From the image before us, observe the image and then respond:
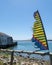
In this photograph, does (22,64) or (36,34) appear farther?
(22,64)

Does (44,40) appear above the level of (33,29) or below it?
below

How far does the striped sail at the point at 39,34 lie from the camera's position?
4957mm

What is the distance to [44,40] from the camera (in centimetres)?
495

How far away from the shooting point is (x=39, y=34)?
5.00 m

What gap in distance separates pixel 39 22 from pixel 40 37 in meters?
0.43

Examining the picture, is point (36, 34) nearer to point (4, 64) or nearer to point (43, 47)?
point (43, 47)

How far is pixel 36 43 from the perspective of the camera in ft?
16.8

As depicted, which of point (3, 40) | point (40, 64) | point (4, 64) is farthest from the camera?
point (3, 40)

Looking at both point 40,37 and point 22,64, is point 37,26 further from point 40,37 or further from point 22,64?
point 22,64

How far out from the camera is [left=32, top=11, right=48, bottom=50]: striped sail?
16.3 feet

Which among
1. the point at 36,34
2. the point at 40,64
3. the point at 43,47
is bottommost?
the point at 40,64

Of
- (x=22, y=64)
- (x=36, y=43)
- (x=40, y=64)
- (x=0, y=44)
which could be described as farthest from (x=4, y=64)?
(x=0, y=44)

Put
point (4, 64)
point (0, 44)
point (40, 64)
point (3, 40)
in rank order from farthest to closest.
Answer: point (3, 40)
point (0, 44)
point (40, 64)
point (4, 64)

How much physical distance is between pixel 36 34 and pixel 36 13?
2.02ft
